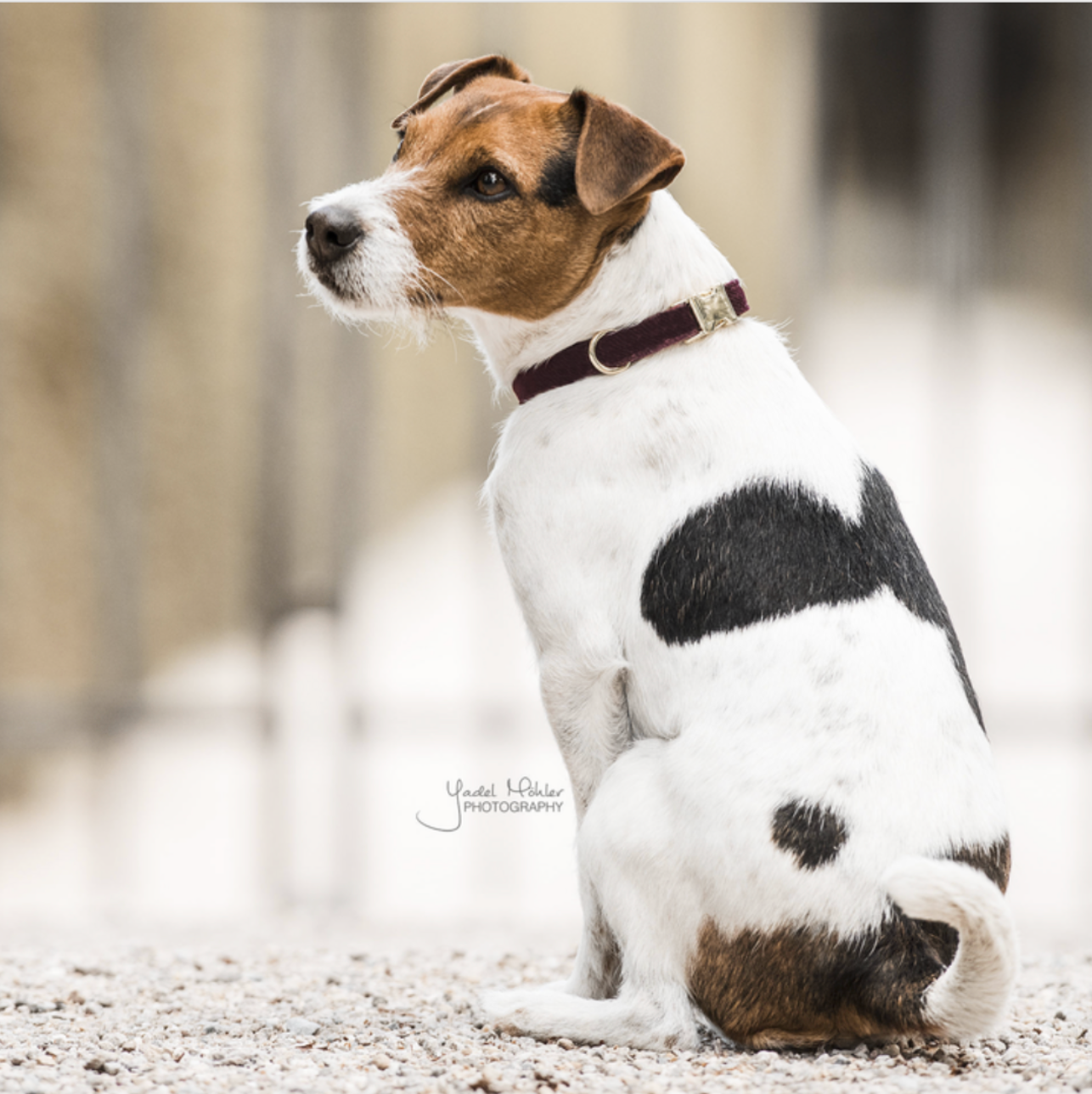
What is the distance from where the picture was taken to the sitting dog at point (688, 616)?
2729 mm

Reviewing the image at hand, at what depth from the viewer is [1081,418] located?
7113 mm

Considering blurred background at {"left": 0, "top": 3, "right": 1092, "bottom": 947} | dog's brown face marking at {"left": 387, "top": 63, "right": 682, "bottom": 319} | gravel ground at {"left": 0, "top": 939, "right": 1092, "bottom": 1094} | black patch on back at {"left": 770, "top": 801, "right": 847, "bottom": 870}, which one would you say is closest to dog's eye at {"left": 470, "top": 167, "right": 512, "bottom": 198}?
dog's brown face marking at {"left": 387, "top": 63, "right": 682, "bottom": 319}

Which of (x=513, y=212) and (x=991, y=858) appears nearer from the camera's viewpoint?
(x=991, y=858)

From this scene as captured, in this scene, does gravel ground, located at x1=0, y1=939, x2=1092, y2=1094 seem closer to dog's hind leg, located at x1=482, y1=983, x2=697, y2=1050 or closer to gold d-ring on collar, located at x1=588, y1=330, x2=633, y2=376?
dog's hind leg, located at x1=482, y1=983, x2=697, y2=1050

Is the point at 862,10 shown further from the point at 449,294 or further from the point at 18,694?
the point at 18,694

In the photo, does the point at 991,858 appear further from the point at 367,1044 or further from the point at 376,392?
the point at 376,392

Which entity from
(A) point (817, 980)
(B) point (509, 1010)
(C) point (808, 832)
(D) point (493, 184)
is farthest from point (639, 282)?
(B) point (509, 1010)

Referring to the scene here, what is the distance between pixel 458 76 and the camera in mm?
3547

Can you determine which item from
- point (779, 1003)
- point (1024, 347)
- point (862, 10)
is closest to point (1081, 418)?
point (1024, 347)

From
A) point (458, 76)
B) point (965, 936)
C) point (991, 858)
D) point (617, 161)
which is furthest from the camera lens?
point (458, 76)

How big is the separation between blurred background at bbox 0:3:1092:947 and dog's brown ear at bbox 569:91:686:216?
13.2 feet

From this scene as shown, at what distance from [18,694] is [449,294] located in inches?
192

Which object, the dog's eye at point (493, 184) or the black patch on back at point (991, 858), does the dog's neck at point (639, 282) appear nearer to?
the dog's eye at point (493, 184)

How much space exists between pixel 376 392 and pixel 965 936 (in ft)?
16.5
